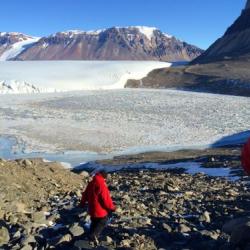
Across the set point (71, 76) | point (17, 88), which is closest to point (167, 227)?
point (17, 88)

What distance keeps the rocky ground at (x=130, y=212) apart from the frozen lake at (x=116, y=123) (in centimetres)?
829

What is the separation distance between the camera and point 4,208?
8984 millimetres

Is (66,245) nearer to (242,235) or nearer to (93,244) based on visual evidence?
(93,244)

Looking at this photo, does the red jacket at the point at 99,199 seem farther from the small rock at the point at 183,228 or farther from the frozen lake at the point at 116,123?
the frozen lake at the point at 116,123

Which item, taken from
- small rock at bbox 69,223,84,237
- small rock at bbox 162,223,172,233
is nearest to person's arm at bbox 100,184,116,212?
small rock at bbox 69,223,84,237

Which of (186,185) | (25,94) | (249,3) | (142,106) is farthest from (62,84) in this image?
(249,3)

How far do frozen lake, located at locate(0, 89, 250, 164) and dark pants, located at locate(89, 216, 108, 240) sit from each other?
12.9 m

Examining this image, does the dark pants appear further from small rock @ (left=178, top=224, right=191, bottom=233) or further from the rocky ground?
small rock @ (left=178, top=224, right=191, bottom=233)

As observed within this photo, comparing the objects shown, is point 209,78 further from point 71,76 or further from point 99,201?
point 99,201

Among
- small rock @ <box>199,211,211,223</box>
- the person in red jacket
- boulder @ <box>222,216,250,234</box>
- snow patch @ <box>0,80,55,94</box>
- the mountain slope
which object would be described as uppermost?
the mountain slope

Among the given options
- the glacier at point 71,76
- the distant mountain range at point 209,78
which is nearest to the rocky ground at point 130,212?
the glacier at point 71,76

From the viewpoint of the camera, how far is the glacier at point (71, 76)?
156 ft

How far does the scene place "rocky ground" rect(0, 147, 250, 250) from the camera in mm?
7430

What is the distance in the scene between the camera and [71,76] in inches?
2144
